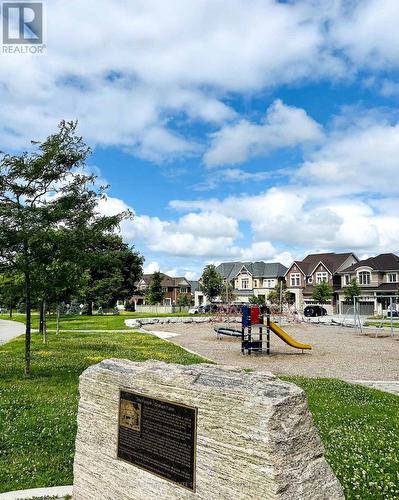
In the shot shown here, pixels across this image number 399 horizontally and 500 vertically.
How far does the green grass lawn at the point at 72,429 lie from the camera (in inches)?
261

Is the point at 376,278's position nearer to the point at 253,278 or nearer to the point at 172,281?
the point at 253,278

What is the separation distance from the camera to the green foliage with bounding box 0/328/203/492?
6.90 meters

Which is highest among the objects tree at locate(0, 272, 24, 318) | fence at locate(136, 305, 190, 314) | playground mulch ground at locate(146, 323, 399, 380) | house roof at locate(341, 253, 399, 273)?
house roof at locate(341, 253, 399, 273)

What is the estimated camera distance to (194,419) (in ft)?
16.0

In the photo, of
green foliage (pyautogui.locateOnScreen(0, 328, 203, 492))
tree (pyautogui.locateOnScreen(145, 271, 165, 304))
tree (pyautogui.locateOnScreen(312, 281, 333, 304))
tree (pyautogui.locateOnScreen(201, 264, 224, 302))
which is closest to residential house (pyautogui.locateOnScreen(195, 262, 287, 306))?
tree (pyautogui.locateOnScreen(201, 264, 224, 302))

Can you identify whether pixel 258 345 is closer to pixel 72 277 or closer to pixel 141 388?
pixel 72 277

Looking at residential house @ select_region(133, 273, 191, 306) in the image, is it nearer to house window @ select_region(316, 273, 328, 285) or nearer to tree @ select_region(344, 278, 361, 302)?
house window @ select_region(316, 273, 328, 285)

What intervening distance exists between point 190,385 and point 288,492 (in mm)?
1396

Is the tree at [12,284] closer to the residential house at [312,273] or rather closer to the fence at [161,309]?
the fence at [161,309]

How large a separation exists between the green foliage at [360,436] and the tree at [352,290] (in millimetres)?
57374

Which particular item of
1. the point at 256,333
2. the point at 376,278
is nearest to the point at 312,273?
the point at 376,278

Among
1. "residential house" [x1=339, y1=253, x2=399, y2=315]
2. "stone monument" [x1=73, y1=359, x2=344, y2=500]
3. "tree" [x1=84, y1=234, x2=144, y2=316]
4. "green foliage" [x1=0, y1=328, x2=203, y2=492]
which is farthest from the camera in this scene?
"residential house" [x1=339, y1=253, x2=399, y2=315]

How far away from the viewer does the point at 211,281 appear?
7719 centimetres

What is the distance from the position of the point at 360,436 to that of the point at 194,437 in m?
4.74
